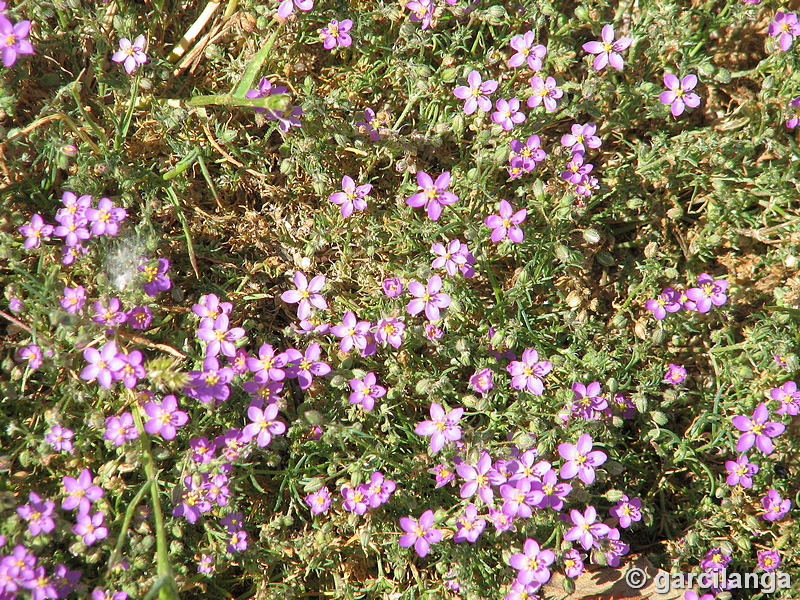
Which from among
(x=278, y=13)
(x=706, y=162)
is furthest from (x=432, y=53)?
(x=706, y=162)

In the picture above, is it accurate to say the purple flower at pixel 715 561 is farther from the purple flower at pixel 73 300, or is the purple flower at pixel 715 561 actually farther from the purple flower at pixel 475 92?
the purple flower at pixel 73 300

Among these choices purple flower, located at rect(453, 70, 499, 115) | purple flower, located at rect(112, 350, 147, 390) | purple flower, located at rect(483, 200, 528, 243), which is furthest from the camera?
purple flower, located at rect(453, 70, 499, 115)

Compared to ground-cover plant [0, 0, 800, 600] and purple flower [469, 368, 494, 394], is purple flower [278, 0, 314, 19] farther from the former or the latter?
purple flower [469, 368, 494, 394]

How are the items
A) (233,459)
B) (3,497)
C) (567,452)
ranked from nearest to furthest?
(3,497) → (233,459) → (567,452)

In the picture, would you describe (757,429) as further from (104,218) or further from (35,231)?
(35,231)

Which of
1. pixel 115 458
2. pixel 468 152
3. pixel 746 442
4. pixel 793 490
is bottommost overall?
pixel 793 490

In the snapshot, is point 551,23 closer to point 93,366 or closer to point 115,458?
point 93,366

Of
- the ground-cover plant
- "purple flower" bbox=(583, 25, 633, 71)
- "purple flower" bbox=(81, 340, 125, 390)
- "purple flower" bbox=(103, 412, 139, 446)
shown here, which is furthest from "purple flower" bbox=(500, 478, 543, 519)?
"purple flower" bbox=(583, 25, 633, 71)
